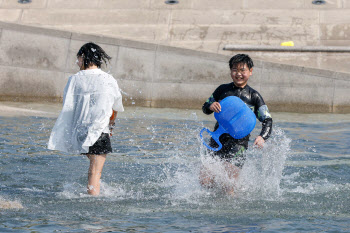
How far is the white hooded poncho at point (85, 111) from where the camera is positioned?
6.64 m

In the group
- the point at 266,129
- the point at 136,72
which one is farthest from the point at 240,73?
the point at 136,72

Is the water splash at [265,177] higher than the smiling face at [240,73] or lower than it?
lower

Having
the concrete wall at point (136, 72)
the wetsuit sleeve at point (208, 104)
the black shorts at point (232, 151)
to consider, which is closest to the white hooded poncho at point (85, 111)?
the wetsuit sleeve at point (208, 104)

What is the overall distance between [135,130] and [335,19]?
8.99m

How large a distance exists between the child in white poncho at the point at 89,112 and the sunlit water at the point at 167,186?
2.05 feet

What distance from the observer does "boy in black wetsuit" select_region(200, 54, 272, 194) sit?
702cm

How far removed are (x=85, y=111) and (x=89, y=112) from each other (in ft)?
0.16

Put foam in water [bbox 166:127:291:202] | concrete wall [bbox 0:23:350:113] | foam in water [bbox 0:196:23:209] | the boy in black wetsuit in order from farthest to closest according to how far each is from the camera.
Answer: concrete wall [bbox 0:23:350:113] < foam in water [bbox 166:127:291:202] < the boy in black wetsuit < foam in water [bbox 0:196:23:209]

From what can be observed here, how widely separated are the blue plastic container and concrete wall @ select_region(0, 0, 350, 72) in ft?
33.2

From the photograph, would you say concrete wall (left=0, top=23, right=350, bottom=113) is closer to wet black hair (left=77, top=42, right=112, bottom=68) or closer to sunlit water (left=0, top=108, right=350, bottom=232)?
sunlit water (left=0, top=108, right=350, bottom=232)

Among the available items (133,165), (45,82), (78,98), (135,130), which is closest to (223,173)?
(78,98)

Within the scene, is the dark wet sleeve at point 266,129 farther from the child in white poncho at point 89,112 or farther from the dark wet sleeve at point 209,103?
the child in white poncho at point 89,112

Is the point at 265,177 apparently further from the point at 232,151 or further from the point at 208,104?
the point at 208,104

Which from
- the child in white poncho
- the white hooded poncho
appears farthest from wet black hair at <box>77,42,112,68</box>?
the white hooded poncho
